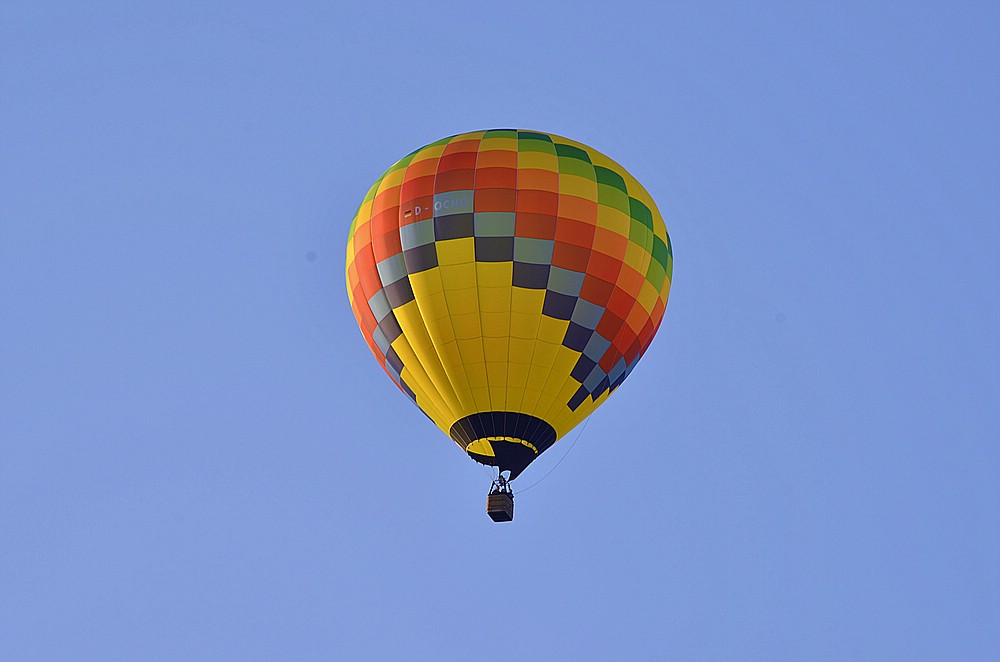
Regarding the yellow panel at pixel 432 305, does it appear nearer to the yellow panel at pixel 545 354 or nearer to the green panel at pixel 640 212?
the yellow panel at pixel 545 354

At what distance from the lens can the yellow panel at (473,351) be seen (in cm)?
3183

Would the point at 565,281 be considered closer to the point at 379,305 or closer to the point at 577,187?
the point at 577,187

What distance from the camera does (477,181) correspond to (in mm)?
32531

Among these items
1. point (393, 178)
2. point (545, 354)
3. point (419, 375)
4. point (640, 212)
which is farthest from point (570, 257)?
point (393, 178)

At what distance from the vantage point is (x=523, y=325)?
3194 centimetres

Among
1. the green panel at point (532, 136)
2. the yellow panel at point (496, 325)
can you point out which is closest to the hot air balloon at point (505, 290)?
the yellow panel at point (496, 325)

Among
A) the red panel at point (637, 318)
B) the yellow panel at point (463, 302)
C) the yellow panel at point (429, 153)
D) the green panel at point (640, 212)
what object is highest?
the yellow panel at point (429, 153)

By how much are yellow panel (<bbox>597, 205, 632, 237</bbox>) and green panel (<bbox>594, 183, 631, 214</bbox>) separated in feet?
0.27

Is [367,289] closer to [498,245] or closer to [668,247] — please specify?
[498,245]

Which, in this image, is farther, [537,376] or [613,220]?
[613,220]

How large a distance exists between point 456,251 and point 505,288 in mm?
892

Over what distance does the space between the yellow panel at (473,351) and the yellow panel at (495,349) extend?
59 mm

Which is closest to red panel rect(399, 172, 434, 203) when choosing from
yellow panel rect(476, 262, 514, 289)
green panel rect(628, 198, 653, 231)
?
yellow panel rect(476, 262, 514, 289)

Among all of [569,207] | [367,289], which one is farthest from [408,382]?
[569,207]
